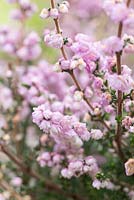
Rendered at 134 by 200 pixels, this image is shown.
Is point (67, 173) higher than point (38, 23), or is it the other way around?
point (38, 23)

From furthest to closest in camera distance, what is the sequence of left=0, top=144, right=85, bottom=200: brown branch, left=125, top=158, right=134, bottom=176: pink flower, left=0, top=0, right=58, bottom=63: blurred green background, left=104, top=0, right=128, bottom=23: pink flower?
left=0, top=0, right=58, bottom=63: blurred green background
left=0, top=144, right=85, bottom=200: brown branch
left=125, top=158, right=134, bottom=176: pink flower
left=104, top=0, right=128, bottom=23: pink flower

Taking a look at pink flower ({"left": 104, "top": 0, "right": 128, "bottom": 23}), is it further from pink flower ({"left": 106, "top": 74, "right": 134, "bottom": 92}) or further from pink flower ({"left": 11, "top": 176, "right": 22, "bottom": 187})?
pink flower ({"left": 11, "top": 176, "right": 22, "bottom": 187})

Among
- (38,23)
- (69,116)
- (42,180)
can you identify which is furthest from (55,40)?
(38,23)

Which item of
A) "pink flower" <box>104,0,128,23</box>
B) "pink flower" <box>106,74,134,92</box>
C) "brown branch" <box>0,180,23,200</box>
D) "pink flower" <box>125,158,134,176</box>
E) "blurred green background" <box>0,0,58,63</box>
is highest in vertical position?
"blurred green background" <box>0,0,58,63</box>

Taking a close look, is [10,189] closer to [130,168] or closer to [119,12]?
[130,168]

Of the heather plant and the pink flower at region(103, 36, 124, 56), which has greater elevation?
the heather plant

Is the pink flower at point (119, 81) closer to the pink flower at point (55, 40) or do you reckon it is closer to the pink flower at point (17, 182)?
the pink flower at point (55, 40)

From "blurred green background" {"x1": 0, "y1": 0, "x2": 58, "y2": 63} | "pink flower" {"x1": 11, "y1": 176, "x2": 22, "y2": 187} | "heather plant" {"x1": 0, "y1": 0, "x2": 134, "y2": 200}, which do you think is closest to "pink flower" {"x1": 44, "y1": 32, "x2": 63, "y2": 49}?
"heather plant" {"x1": 0, "y1": 0, "x2": 134, "y2": 200}

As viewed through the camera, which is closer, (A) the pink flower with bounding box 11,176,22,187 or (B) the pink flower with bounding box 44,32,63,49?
(B) the pink flower with bounding box 44,32,63,49

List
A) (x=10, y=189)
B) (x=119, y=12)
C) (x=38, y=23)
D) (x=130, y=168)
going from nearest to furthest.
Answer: (x=119, y=12), (x=130, y=168), (x=10, y=189), (x=38, y=23)
